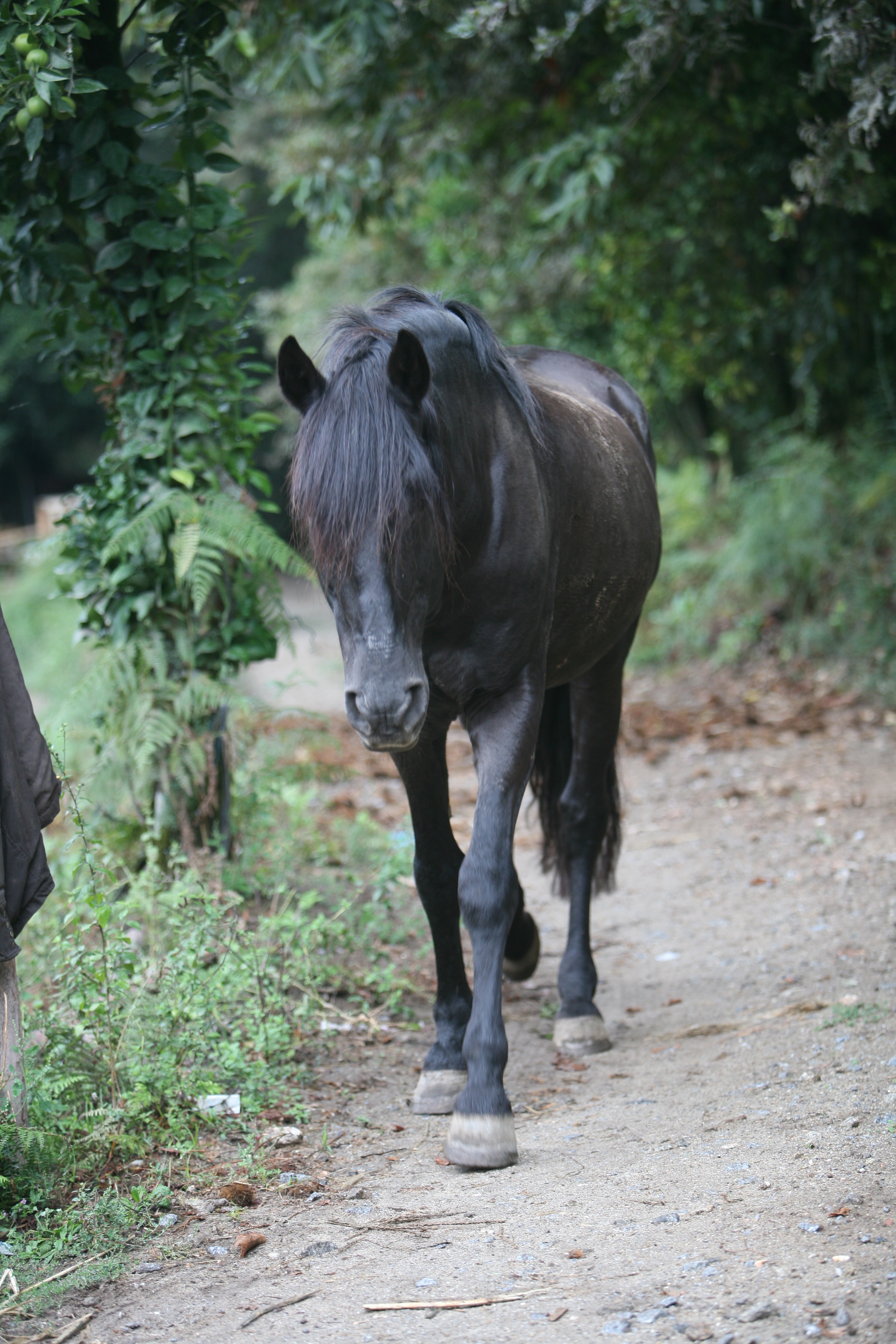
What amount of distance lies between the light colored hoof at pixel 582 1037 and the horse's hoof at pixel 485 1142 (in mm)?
1065

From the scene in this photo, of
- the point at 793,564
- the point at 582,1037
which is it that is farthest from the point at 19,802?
the point at 793,564

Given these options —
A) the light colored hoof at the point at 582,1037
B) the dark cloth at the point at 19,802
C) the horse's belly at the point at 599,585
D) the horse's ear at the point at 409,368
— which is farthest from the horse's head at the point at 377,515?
the light colored hoof at the point at 582,1037

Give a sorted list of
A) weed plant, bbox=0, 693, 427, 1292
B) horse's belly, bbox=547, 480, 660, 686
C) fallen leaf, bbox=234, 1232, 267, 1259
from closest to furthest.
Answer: fallen leaf, bbox=234, 1232, 267, 1259 < weed plant, bbox=0, 693, 427, 1292 < horse's belly, bbox=547, 480, 660, 686

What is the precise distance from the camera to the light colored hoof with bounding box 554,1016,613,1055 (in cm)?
421

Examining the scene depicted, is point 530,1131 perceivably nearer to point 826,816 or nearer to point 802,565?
point 826,816

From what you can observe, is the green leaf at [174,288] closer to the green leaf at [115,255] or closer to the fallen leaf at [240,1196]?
the green leaf at [115,255]

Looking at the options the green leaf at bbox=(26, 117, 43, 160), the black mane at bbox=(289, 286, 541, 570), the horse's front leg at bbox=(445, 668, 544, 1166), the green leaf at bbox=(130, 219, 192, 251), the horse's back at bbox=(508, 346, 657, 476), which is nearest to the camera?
the black mane at bbox=(289, 286, 541, 570)

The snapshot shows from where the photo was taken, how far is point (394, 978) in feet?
15.6

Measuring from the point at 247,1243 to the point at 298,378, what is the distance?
223cm

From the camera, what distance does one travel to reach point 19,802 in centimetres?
300

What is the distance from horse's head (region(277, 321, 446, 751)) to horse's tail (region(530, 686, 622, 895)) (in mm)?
1905

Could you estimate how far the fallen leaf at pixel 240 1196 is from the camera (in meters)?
3.08

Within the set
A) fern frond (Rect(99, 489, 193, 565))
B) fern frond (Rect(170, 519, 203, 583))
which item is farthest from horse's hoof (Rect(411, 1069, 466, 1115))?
fern frond (Rect(99, 489, 193, 565))

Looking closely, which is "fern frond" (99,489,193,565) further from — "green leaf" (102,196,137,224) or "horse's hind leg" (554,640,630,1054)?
"horse's hind leg" (554,640,630,1054)
